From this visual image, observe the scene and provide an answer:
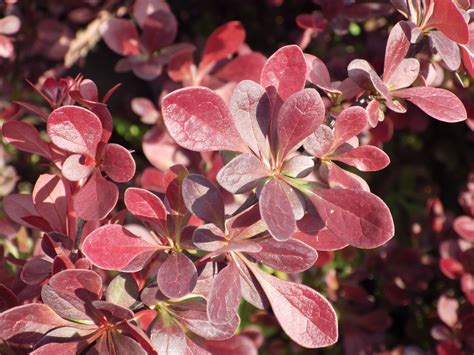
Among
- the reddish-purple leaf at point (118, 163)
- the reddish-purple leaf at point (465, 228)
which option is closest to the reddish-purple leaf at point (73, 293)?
the reddish-purple leaf at point (118, 163)

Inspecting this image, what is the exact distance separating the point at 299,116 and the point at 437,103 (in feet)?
0.69

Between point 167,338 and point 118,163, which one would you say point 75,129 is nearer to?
point 118,163

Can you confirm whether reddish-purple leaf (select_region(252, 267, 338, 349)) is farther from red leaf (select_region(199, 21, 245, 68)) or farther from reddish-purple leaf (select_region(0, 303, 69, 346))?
red leaf (select_region(199, 21, 245, 68))

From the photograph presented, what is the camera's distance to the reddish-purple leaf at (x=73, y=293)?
66cm

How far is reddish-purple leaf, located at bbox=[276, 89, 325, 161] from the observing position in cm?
65

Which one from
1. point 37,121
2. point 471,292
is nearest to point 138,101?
point 37,121

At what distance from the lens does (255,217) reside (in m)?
A: 0.70

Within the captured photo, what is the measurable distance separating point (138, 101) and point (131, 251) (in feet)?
1.85

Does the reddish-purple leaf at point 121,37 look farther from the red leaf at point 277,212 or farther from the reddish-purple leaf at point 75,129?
the red leaf at point 277,212

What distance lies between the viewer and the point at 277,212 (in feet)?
2.03

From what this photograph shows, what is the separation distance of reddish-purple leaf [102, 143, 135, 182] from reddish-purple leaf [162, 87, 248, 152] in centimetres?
8

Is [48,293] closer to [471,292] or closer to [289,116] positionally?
[289,116]

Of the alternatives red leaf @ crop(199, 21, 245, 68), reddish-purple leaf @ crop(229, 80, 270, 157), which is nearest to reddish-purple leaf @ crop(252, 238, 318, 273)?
reddish-purple leaf @ crop(229, 80, 270, 157)

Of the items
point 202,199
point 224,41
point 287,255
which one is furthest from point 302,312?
point 224,41
